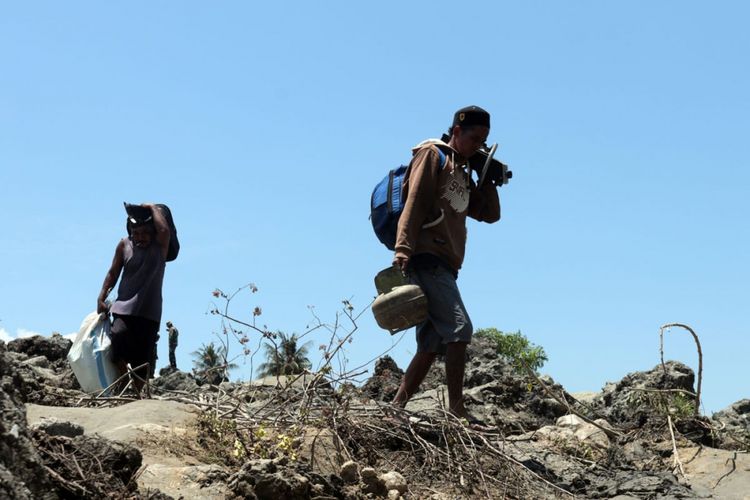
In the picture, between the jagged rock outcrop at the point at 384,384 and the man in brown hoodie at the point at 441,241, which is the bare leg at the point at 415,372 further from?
the jagged rock outcrop at the point at 384,384

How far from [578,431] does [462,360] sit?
1.44 m

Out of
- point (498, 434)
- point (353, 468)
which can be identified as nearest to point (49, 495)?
point (353, 468)

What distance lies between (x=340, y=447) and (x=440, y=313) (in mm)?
1170

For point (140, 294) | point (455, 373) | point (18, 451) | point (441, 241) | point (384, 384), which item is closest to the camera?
point (18, 451)

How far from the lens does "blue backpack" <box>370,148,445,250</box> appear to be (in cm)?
673

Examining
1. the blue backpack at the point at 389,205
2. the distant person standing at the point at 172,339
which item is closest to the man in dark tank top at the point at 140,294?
the distant person standing at the point at 172,339

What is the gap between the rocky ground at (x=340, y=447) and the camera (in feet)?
14.2

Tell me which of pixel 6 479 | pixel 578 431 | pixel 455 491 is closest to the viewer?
pixel 6 479

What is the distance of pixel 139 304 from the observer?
26.9 ft

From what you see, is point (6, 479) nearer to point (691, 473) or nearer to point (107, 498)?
point (107, 498)

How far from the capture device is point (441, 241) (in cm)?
663

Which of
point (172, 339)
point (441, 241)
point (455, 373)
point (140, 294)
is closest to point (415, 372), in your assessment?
point (455, 373)

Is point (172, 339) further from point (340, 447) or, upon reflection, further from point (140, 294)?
point (340, 447)

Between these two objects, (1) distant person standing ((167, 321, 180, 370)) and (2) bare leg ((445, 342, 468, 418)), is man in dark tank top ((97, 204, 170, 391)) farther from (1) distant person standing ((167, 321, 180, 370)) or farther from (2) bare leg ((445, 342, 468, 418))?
(2) bare leg ((445, 342, 468, 418))
